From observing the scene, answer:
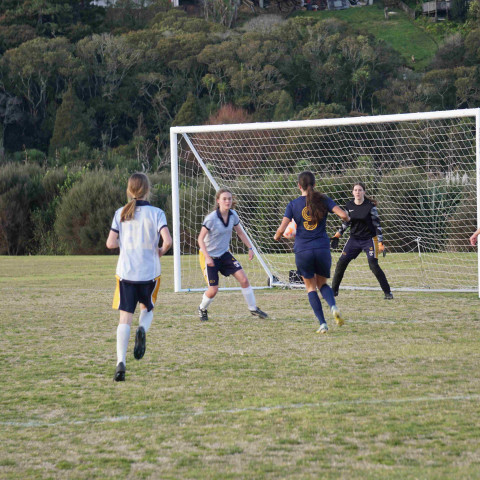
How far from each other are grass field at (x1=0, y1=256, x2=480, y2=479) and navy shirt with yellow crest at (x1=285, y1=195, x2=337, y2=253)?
0.96 metres

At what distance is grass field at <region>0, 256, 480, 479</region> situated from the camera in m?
4.71

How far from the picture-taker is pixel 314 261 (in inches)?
365

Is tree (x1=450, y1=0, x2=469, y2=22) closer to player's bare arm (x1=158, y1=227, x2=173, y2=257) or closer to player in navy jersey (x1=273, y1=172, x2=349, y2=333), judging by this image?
player in navy jersey (x1=273, y1=172, x2=349, y2=333)

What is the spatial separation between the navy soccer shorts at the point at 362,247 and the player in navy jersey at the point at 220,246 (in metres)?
2.49

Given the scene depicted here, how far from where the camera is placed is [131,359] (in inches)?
321

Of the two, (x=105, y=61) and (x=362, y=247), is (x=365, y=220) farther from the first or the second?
(x=105, y=61)

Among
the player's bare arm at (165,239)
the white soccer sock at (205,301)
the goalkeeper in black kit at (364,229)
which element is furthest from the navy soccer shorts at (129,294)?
the goalkeeper in black kit at (364,229)

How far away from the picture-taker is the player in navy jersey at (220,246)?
415 inches

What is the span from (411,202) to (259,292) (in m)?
9.30

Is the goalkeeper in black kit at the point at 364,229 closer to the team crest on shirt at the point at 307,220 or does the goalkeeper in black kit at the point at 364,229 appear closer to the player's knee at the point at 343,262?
the player's knee at the point at 343,262

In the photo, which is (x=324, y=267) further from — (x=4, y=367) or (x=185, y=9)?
(x=185, y=9)

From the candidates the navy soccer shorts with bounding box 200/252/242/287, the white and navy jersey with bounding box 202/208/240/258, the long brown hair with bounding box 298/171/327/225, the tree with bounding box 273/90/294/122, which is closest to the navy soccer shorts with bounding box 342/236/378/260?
the navy soccer shorts with bounding box 200/252/242/287

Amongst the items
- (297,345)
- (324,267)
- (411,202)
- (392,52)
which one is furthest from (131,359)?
(392,52)

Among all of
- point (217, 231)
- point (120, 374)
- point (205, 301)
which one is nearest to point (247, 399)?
point (120, 374)
